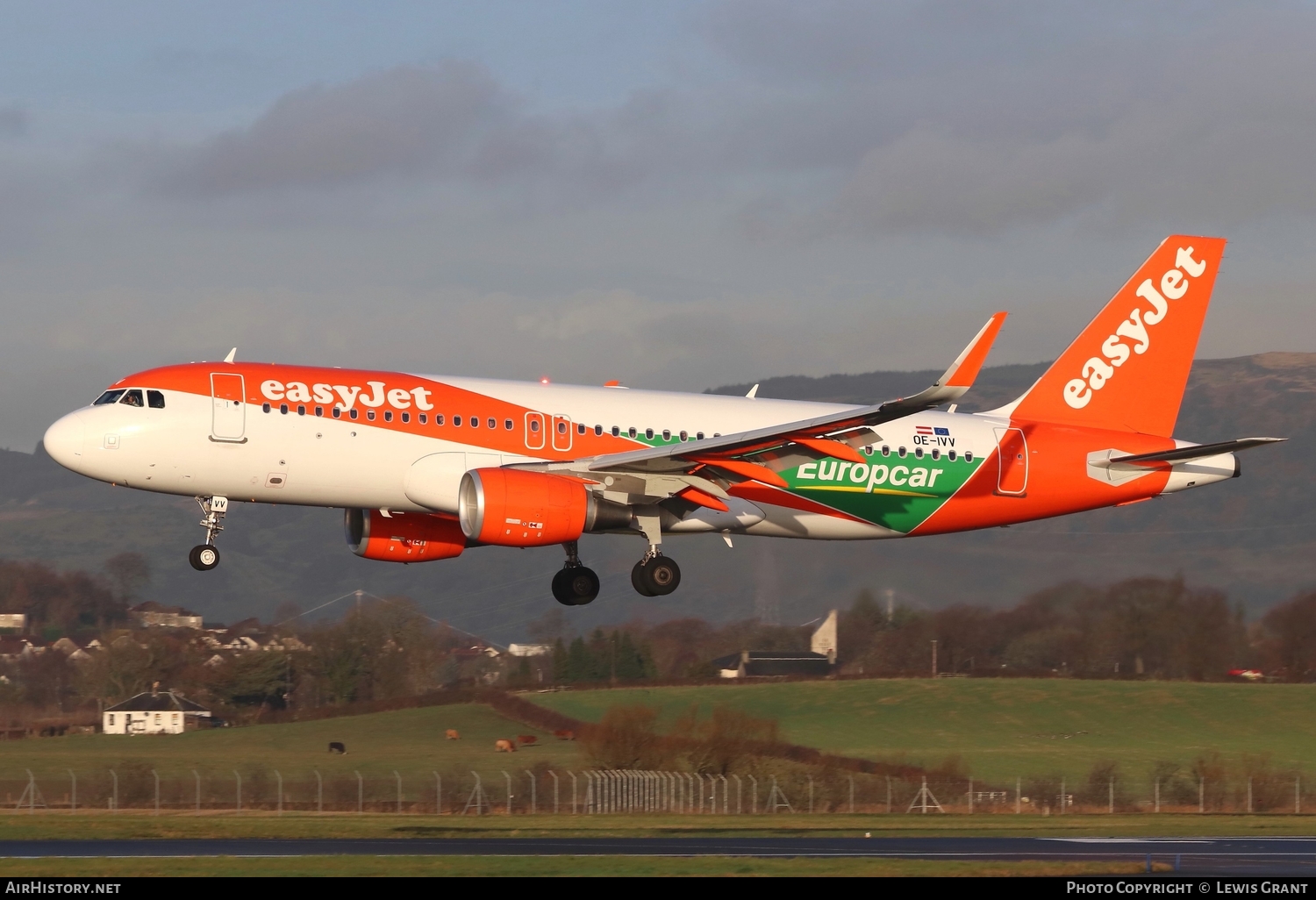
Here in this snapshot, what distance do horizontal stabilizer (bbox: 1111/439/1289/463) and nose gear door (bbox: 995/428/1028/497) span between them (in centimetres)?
223

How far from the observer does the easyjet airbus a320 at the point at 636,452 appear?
108ft

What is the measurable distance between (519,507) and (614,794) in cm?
1313

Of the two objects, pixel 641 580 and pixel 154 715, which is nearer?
pixel 641 580

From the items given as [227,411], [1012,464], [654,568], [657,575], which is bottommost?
[657,575]

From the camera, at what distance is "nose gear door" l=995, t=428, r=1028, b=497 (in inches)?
1508

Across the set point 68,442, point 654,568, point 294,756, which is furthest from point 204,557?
point 294,756

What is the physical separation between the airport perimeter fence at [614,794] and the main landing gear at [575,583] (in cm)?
753

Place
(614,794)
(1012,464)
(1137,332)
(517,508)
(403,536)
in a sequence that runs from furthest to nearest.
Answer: (614,794), (1137,332), (1012,464), (403,536), (517,508)

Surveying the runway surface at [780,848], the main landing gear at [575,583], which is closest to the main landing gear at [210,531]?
the runway surface at [780,848]

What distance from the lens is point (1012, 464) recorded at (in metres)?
38.3

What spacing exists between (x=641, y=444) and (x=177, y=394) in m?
9.59

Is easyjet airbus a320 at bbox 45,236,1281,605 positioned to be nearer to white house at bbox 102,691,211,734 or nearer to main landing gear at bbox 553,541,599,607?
main landing gear at bbox 553,541,599,607

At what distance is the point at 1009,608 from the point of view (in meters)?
63.2

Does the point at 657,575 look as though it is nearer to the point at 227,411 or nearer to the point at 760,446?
the point at 760,446
